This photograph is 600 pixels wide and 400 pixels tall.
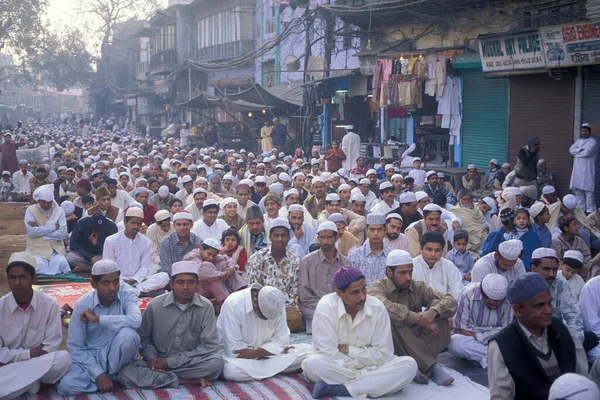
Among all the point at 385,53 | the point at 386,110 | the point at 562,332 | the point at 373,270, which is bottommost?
the point at 373,270

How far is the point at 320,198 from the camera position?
10.2 m

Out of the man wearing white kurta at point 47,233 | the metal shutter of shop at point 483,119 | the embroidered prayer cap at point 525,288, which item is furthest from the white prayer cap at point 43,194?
the metal shutter of shop at point 483,119

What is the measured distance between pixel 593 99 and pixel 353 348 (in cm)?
874

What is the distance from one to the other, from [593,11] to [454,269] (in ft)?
24.1

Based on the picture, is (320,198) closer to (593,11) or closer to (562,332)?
(593,11)

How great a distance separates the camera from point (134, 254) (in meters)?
7.98

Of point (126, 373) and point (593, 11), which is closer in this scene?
point (126, 373)

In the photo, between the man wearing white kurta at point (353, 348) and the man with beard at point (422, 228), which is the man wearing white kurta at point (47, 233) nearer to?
the man with beard at point (422, 228)

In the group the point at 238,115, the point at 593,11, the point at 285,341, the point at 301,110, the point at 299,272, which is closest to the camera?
the point at 285,341

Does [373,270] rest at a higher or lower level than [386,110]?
lower

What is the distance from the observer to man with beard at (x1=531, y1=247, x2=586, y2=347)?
19.2 ft

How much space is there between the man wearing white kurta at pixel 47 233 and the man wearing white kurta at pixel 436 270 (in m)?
4.56

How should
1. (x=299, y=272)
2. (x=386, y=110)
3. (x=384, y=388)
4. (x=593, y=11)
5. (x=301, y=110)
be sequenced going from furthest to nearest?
(x=301, y=110) → (x=386, y=110) → (x=593, y=11) → (x=299, y=272) → (x=384, y=388)

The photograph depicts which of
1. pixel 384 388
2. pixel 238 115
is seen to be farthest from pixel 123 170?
pixel 238 115
